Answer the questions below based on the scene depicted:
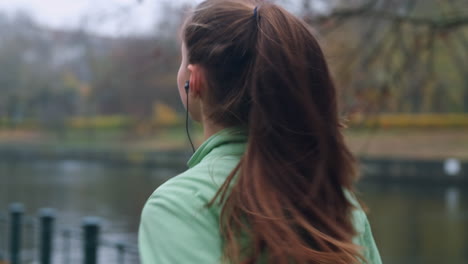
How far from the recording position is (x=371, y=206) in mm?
16391

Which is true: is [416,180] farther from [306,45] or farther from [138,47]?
[306,45]

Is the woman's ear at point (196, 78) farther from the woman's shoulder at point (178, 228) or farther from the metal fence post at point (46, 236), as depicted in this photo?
the metal fence post at point (46, 236)

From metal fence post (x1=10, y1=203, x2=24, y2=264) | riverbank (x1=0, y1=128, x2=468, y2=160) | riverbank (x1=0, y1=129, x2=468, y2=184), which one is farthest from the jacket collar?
riverbank (x1=0, y1=128, x2=468, y2=160)

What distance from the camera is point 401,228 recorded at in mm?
12695

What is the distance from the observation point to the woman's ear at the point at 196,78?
1147mm

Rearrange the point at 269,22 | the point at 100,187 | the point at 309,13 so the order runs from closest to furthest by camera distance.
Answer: the point at 269,22
the point at 309,13
the point at 100,187

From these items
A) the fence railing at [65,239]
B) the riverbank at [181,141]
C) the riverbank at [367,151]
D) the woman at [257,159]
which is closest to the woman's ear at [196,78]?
the woman at [257,159]

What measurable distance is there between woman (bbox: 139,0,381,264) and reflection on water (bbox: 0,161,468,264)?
8.62 m

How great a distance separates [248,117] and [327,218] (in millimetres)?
234

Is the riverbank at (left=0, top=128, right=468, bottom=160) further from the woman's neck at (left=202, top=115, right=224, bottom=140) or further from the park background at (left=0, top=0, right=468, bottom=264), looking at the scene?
the woman's neck at (left=202, top=115, right=224, bottom=140)

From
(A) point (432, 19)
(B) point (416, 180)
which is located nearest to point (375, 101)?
(A) point (432, 19)

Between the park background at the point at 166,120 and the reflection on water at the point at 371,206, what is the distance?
0.16 feet

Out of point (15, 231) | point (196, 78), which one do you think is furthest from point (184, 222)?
point (15, 231)

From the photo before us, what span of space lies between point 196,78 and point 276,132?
0.19m
